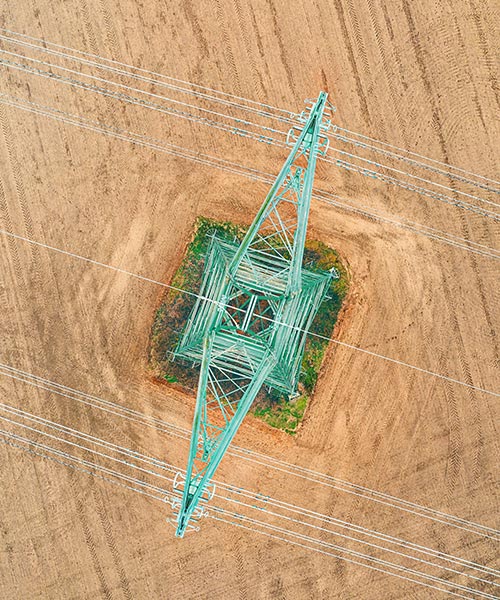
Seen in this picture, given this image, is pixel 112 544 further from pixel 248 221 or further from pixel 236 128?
pixel 236 128

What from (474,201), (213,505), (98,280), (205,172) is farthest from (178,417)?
(474,201)

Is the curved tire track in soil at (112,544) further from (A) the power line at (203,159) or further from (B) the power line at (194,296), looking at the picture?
(A) the power line at (203,159)

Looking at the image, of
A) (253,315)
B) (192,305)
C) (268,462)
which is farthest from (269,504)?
(192,305)

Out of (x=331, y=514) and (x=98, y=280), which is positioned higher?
(x=98, y=280)

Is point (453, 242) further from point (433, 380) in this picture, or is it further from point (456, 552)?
point (456, 552)

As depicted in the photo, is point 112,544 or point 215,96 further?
point 112,544

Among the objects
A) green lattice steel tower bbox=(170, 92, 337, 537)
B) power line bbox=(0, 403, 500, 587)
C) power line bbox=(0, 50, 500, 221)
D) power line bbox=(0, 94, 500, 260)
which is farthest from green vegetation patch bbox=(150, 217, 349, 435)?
power line bbox=(0, 50, 500, 221)

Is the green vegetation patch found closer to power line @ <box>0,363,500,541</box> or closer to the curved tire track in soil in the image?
power line @ <box>0,363,500,541</box>
